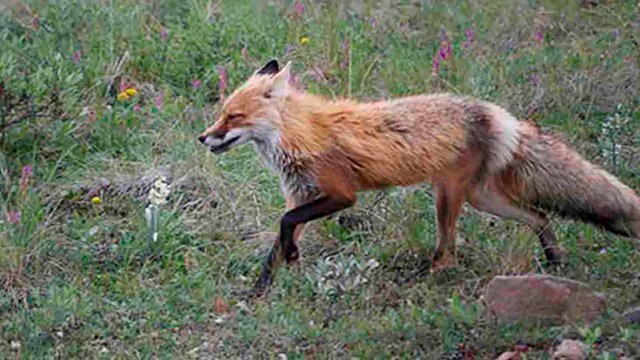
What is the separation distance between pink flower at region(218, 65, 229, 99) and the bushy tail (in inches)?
101

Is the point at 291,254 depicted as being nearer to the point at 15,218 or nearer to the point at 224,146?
the point at 224,146

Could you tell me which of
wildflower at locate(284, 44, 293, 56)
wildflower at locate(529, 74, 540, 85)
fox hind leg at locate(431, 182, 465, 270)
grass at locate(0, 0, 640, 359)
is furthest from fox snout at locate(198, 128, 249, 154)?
wildflower at locate(529, 74, 540, 85)

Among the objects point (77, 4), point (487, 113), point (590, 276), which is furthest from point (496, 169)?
point (77, 4)

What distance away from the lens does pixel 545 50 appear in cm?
898

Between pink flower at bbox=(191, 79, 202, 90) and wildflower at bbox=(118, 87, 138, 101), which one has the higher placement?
wildflower at bbox=(118, 87, 138, 101)

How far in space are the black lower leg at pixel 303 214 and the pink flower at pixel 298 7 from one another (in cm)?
Result: 361

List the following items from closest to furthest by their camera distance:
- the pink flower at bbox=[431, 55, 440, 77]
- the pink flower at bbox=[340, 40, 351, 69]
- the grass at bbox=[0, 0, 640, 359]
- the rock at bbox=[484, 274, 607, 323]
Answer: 1. the rock at bbox=[484, 274, 607, 323]
2. the grass at bbox=[0, 0, 640, 359]
3. the pink flower at bbox=[431, 55, 440, 77]
4. the pink flower at bbox=[340, 40, 351, 69]

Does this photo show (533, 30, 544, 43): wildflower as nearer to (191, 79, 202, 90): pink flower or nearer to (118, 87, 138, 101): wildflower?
(191, 79, 202, 90): pink flower

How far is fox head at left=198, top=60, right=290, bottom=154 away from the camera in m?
6.36

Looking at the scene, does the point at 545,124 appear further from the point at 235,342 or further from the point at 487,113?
the point at 235,342

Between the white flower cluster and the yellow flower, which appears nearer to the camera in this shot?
the white flower cluster

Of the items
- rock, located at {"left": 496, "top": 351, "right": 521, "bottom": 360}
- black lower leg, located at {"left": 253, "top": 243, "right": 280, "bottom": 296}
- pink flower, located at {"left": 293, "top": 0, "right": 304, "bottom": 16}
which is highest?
rock, located at {"left": 496, "top": 351, "right": 521, "bottom": 360}

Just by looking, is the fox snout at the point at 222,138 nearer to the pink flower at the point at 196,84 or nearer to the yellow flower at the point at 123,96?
the yellow flower at the point at 123,96

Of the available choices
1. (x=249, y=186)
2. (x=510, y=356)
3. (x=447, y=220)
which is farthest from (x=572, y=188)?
(x=249, y=186)
